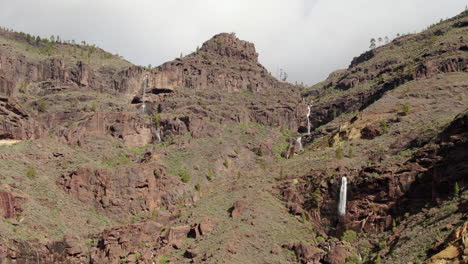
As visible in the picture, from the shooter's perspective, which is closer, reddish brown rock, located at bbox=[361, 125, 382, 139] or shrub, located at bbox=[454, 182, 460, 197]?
shrub, located at bbox=[454, 182, 460, 197]

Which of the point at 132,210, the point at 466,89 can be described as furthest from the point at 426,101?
the point at 132,210

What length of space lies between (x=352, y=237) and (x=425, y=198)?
11.6 metres

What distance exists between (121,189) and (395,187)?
46.8m

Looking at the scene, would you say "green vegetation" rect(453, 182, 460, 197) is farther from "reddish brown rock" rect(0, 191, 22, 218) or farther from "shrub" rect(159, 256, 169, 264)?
"reddish brown rock" rect(0, 191, 22, 218)

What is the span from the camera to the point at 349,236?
2953 inches

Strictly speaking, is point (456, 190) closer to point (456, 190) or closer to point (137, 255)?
point (456, 190)

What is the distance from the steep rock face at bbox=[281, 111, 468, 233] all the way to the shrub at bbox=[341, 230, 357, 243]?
1054 millimetres

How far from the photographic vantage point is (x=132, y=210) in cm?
9075

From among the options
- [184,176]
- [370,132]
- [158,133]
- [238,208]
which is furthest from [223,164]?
[370,132]

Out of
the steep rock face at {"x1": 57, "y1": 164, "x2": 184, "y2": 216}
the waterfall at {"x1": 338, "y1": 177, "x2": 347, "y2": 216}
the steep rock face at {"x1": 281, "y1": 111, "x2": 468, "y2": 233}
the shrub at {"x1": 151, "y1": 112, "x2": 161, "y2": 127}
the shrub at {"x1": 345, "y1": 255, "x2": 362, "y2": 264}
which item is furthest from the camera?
the shrub at {"x1": 151, "y1": 112, "x2": 161, "y2": 127}

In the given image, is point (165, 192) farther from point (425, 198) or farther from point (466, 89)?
point (466, 89)

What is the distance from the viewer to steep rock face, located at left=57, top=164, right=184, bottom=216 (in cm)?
9044

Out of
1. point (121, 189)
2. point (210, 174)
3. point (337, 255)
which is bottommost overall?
point (337, 255)

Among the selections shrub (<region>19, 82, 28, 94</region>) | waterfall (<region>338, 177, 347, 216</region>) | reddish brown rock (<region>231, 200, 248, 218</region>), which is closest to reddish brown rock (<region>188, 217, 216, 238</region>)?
reddish brown rock (<region>231, 200, 248, 218</region>)
